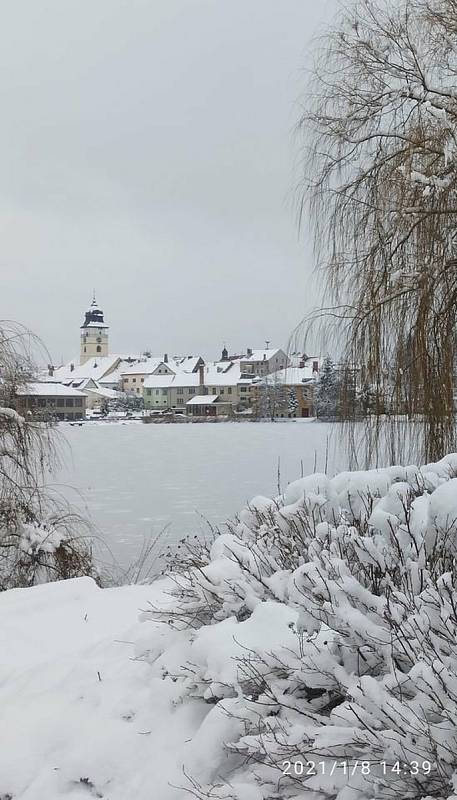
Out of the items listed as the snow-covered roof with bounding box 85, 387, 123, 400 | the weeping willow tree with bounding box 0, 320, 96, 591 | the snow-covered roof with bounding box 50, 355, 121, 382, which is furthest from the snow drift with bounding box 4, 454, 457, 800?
the snow-covered roof with bounding box 50, 355, 121, 382

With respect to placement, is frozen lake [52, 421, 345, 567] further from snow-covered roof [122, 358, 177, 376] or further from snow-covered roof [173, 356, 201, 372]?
snow-covered roof [173, 356, 201, 372]

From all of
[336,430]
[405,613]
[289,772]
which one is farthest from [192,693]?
[336,430]

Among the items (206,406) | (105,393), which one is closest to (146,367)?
(105,393)

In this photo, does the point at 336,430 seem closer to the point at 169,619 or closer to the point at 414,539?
the point at 169,619

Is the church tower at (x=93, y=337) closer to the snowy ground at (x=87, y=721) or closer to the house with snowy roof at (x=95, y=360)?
the house with snowy roof at (x=95, y=360)

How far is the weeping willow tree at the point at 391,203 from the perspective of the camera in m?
6.27

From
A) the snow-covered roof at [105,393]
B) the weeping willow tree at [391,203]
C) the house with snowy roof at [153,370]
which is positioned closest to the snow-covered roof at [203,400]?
the house with snowy roof at [153,370]

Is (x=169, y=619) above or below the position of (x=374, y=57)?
below

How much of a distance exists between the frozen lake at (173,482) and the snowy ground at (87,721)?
321cm

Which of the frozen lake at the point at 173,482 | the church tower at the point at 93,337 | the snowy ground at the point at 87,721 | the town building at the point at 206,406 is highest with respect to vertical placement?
the church tower at the point at 93,337

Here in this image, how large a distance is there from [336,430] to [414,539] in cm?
419

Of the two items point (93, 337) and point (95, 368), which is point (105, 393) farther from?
point (93, 337)

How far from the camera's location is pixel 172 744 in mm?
3219

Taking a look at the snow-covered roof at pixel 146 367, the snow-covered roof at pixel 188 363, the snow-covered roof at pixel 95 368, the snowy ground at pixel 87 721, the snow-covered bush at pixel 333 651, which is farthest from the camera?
the snow-covered roof at pixel 95 368
